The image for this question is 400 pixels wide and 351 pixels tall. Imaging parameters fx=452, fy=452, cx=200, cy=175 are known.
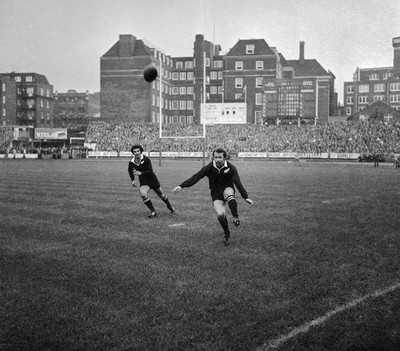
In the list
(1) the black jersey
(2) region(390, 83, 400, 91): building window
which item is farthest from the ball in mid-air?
(2) region(390, 83, 400, 91): building window

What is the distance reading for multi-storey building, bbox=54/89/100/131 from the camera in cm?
11550

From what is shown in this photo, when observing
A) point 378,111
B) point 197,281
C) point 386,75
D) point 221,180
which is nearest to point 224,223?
point 221,180

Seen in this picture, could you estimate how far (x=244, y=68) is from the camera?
7919 centimetres

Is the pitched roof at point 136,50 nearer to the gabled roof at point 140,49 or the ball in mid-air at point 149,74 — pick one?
the gabled roof at point 140,49

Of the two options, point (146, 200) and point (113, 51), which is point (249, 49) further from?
point (146, 200)

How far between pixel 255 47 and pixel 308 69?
1425cm

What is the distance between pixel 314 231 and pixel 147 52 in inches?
2763

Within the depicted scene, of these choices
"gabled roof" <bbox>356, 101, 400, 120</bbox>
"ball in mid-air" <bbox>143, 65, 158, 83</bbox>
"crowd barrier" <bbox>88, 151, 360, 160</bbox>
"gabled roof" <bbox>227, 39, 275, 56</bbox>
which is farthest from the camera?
"gabled roof" <bbox>227, 39, 275, 56</bbox>

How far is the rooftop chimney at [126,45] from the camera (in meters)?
75.9

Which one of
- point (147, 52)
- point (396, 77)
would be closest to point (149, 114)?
point (147, 52)

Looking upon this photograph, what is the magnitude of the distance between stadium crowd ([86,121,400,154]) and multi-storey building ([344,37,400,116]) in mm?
45077

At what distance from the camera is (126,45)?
76.1 m

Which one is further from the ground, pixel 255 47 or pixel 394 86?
pixel 255 47

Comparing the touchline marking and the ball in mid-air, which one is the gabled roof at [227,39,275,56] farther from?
the touchline marking
